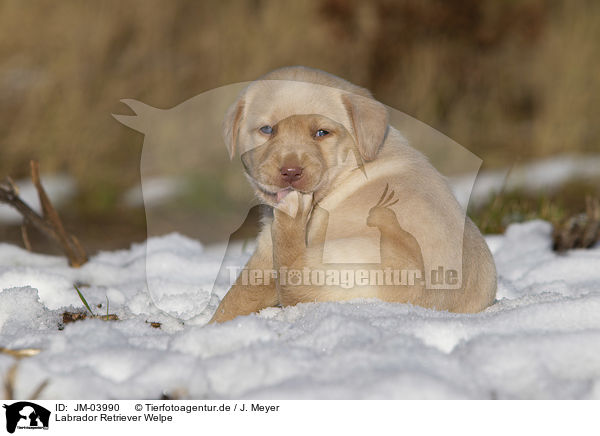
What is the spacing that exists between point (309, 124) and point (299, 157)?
197mm

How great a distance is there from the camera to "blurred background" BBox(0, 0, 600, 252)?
706 cm

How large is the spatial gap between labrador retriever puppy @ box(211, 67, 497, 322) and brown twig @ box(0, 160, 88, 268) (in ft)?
3.70

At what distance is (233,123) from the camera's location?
2.87 metres

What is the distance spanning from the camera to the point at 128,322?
235cm

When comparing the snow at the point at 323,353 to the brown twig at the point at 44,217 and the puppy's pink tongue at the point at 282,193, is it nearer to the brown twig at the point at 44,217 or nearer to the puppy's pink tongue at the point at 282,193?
the puppy's pink tongue at the point at 282,193

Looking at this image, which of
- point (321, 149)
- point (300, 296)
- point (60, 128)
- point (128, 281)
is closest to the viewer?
point (300, 296)

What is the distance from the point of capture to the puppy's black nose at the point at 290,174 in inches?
99.2

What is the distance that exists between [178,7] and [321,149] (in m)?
6.43

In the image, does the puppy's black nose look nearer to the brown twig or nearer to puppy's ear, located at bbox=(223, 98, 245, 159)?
puppy's ear, located at bbox=(223, 98, 245, 159)

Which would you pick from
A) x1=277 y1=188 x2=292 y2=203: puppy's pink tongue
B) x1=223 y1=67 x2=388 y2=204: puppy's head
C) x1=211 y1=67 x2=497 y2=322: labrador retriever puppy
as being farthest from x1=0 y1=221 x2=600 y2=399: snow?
x1=223 y1=67 x2=388 y2=204: puppy's head

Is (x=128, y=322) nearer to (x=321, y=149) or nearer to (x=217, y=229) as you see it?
(x=321, y=149)

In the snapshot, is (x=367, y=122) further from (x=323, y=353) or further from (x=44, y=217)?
(x=44, y=217)

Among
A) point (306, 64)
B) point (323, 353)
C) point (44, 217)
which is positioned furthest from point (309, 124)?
point (306, 64)
